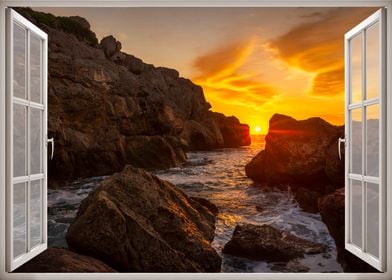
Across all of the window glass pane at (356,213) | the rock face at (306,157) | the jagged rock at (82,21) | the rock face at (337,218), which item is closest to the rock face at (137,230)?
the rock face at (337,218)

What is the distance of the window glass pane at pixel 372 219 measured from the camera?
7.59 ft

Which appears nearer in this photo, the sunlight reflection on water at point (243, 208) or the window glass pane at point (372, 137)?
the window glass pane at point (372, 137)

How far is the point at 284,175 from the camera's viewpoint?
9078 millimetres

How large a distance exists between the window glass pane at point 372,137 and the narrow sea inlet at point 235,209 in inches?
114

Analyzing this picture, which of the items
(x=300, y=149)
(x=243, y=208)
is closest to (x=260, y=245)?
(x=300, y=149)

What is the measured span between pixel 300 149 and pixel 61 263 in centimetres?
668

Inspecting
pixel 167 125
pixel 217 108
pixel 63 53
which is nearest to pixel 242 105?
pixel 217 108

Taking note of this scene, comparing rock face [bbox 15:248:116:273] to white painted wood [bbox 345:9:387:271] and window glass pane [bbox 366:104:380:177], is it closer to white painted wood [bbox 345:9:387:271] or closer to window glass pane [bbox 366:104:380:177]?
white painted wood [bbox 345:9:387:271]

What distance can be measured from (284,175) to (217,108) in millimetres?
14768

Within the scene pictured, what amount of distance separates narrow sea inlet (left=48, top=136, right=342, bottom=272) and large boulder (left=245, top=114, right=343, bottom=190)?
83 cm

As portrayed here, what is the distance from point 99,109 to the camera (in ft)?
41.6

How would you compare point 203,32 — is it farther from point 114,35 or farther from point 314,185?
point 314,185

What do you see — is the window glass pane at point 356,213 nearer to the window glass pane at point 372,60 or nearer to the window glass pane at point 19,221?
the window glass pane at point 372,60

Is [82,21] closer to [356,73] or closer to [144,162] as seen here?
[144,162]
